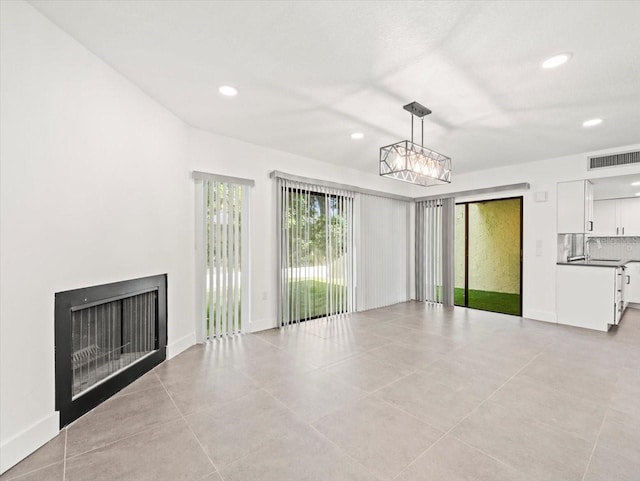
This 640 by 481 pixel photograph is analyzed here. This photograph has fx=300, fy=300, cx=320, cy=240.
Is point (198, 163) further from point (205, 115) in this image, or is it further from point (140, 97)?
point (140, 97)

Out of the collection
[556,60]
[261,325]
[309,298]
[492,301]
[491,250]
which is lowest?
[492,301]

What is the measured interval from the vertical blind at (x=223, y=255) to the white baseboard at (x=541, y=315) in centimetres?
466

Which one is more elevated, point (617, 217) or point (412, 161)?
point (412, 161)

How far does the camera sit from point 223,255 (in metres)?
3.88

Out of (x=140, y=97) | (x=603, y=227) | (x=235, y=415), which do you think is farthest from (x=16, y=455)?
(x=603, y=227)

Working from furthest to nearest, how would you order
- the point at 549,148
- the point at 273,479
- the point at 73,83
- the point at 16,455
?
the point at 549,148 < the point at 73,83 < the point at 16,455 < the point at 273,479

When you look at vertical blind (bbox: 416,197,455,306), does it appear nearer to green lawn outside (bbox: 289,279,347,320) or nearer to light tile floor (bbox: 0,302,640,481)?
green lawn outside (bbox: 289,279,347,320)

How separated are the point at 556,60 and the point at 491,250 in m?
6.27

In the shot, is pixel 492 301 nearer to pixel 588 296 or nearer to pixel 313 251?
pixel 588 296

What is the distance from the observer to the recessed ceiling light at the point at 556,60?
2.22 m

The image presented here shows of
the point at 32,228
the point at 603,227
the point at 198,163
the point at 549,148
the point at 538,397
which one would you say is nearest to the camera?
the point at 32,228

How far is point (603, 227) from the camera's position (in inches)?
241

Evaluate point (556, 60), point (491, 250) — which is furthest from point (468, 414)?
point (491, 250)

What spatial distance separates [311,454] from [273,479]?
28 centimetres
